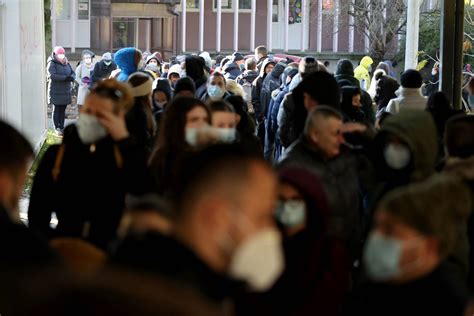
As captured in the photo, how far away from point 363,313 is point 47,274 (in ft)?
8.94

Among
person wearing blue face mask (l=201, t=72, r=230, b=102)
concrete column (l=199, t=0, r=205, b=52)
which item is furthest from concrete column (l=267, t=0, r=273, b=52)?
person wearing blue face mask (l=201, t=72, r=230, b=102)

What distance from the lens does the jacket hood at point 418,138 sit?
6.18 m

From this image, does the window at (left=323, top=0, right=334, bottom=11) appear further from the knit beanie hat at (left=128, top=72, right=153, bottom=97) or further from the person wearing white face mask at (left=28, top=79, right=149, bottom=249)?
the person wearing white face mask at (left=28, top=79, right=149, bottom=249)

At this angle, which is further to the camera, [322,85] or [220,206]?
[322,85]

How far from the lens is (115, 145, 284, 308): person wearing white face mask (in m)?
2.59

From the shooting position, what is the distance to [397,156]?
6.31m

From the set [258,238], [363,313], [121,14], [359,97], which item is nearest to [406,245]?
[363,313]

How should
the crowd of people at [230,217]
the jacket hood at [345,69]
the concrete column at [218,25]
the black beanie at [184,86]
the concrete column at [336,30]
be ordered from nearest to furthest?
the crowd of people at [230,217]
the black beanie at [184,86]
the jacket hood at [345,69]
the concrete column at [336,30]
the concrete column at [218,25]

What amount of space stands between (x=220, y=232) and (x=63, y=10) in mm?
50268

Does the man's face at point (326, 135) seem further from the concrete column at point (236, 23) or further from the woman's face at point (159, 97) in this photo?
the concrete column at point (236, 23)

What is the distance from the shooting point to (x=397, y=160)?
20.7ft

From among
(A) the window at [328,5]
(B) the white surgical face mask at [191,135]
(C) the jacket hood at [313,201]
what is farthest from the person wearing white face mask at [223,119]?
(A) the window at [328,5]

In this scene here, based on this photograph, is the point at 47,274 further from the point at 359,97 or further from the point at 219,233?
the point at 359,97

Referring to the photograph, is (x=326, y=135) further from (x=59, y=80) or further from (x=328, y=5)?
(x=328, y=5)
